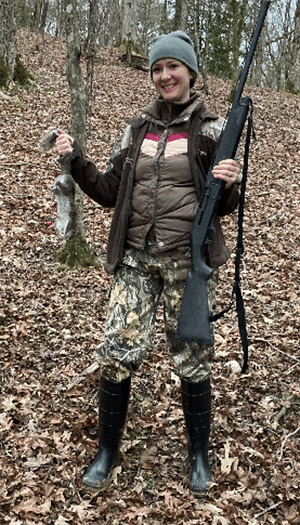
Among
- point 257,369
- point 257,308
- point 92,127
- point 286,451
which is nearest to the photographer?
point 286,451

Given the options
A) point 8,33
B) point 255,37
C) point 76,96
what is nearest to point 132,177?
point 255,37

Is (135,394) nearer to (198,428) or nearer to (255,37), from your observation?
(198,428)

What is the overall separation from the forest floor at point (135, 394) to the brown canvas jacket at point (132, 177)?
1.58 metres

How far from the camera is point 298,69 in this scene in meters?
19.3

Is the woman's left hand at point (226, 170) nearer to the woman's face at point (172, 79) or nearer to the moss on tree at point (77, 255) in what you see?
the woman's face at point (172, 79)

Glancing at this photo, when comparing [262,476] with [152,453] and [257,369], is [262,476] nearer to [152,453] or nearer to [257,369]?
[152,453]

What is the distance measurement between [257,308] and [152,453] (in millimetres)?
2741

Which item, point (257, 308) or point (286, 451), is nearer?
point (286, 451)

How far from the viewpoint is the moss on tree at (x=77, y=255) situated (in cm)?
665

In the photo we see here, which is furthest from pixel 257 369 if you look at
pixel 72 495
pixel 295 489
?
pixel 72 495

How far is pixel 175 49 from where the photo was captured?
296 centimetres

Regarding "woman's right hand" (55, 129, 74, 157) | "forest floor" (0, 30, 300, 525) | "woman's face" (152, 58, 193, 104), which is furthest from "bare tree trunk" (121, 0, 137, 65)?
"woman's right hand" (55, 129, 74, 157)

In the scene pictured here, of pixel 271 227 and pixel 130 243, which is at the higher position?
pixel 130 243

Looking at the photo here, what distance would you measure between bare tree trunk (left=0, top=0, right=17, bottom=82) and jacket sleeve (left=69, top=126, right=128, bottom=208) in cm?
1224
